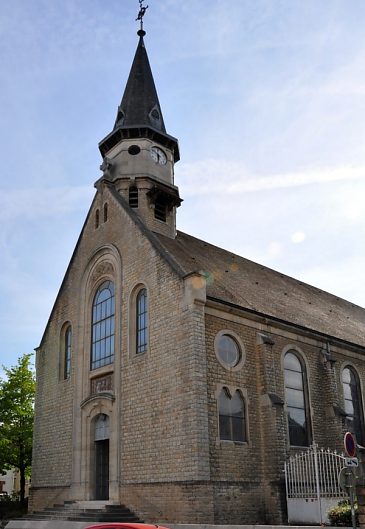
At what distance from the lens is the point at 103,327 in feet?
77.9

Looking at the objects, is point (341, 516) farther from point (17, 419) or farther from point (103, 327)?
point (17, 419)

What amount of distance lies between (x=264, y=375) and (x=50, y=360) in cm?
1081

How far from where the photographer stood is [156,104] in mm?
29250

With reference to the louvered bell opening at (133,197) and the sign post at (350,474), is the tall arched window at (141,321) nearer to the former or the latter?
the louvered bell opening at (133,197)

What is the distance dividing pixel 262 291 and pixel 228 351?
6294 mm

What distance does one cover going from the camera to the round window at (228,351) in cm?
1967

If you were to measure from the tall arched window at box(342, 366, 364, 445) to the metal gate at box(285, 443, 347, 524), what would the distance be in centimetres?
622

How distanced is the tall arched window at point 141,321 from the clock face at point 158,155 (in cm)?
817

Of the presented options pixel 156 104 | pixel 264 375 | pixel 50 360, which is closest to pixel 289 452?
pixel 264 375

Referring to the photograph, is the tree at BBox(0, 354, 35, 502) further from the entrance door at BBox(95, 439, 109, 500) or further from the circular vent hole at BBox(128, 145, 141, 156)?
the circular vent hole at BBox(128, 145, 141, 156)

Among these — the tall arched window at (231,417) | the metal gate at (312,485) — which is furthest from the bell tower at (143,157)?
the metal gate at (312,485)

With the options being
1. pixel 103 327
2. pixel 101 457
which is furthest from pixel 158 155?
pixel 101 457

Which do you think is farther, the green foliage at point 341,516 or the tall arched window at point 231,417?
the tall arched window at point 231,417

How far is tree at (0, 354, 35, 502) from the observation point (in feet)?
96.7
